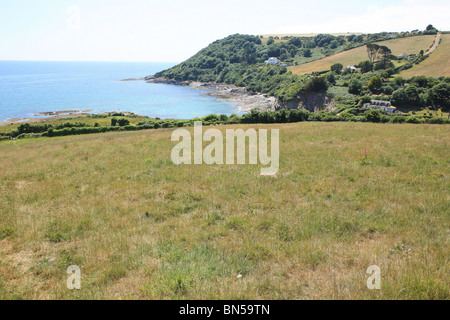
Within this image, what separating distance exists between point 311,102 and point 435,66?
59.1 metres

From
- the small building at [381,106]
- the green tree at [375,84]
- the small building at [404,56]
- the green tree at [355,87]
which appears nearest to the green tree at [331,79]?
the green tree at [355,87]

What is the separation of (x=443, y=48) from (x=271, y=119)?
142 meters

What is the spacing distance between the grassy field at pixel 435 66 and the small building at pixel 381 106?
3976 centimetres

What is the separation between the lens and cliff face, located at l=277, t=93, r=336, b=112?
103 meters

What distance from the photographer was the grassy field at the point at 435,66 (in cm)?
10126

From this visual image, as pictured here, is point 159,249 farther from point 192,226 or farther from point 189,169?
point 189,169

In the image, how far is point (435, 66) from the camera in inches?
4281

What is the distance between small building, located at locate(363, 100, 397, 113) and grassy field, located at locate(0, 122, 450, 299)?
79943 millimetres

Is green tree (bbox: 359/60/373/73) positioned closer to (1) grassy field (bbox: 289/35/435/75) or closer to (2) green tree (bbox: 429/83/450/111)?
(1) grassy field (bbox: 289/35/435/75)

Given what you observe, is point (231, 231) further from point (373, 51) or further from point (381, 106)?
point (373, 51)

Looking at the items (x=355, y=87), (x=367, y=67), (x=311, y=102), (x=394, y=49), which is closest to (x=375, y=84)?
(x=355, y=87)

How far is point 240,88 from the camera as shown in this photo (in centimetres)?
17862

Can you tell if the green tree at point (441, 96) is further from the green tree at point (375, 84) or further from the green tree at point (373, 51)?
the green tree at point (373, 51)

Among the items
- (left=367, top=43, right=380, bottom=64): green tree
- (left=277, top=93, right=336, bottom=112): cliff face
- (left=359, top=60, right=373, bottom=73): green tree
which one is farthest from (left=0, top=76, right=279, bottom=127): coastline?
(left=367, top=43, right=380, bottom=64): green tree
